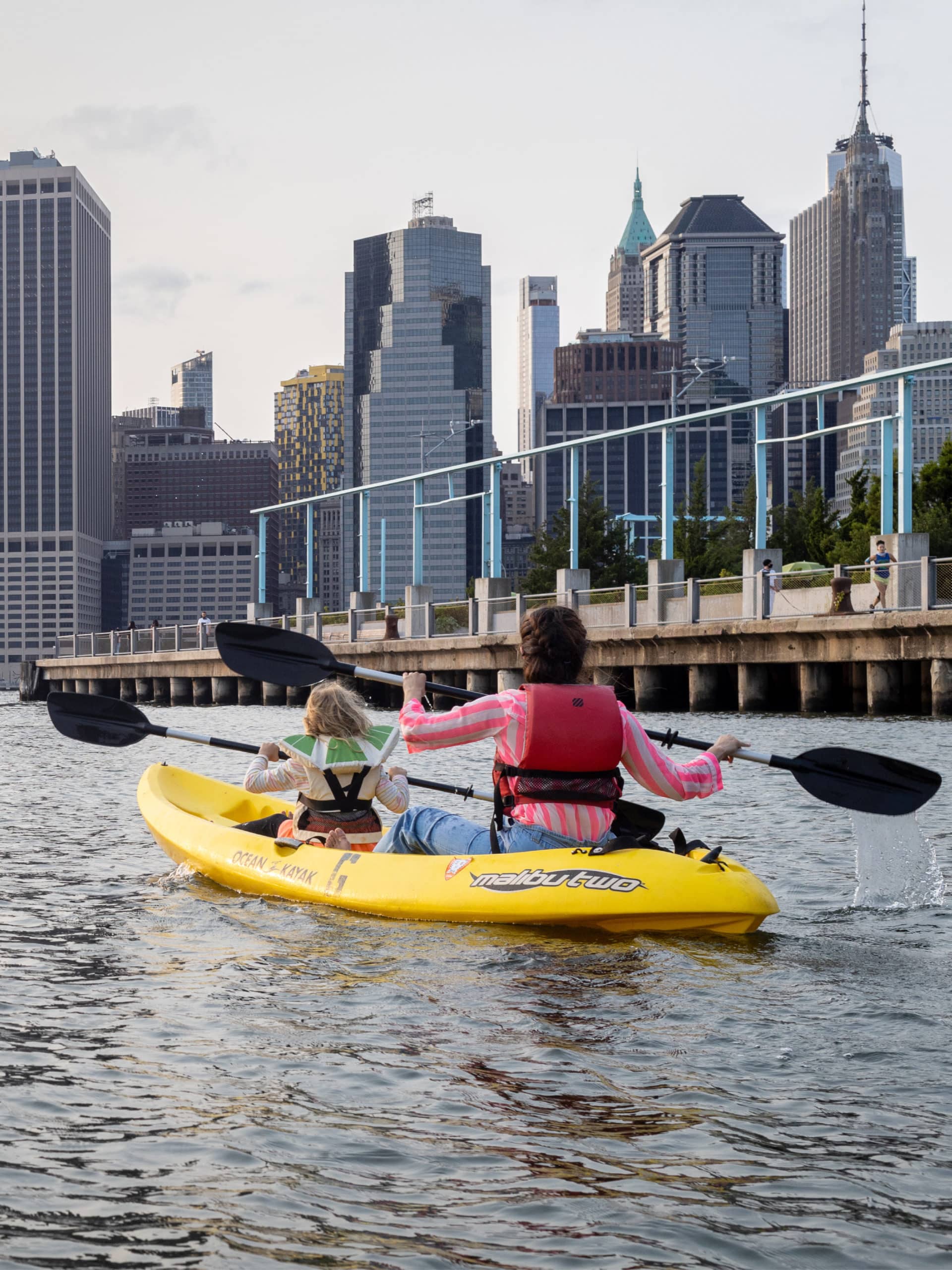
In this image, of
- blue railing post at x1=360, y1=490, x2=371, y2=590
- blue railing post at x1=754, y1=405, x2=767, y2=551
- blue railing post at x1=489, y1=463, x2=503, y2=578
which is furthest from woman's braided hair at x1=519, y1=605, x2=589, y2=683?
blue railing post at x1=360, y1=490, x2=371, y2=590

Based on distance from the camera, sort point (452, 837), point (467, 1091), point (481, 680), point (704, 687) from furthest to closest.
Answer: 1. point (481, 680)
2. point (704, 687)
3. point (452, 837)
4. point (467, 1091)

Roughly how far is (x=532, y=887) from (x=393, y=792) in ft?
5.35

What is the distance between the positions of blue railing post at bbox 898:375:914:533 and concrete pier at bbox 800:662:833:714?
409cm

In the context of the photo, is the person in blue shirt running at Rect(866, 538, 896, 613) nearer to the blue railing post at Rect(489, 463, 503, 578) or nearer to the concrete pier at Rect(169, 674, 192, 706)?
the blue railing post at Rect(489, 463, 503, 578)

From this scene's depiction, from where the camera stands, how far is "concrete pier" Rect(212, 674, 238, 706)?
48.3 meters

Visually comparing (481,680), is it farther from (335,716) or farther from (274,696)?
(335,716)

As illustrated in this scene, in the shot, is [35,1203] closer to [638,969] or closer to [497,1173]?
[497,1173]

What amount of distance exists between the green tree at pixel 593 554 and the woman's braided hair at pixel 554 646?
46687 millimetres

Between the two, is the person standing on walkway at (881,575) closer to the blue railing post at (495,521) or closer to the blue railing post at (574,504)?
the blue railing post at (574,504)

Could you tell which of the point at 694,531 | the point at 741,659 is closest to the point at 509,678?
the point at 741,659

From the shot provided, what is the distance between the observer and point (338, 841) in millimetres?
8922

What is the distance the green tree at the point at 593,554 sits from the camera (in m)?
54.6

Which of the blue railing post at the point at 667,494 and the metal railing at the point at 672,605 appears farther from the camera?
the blue railing post at the point at 667,494

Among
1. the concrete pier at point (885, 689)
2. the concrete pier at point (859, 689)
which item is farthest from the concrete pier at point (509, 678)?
the concrete pier at point (885, 689)
